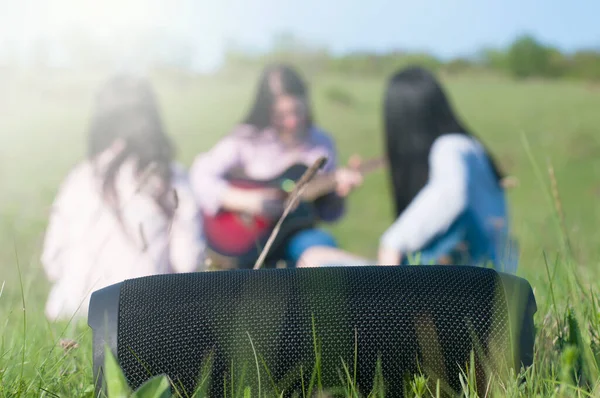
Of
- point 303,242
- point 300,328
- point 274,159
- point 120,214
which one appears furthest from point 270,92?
point 300,328

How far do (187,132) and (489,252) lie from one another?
2412 millimetres

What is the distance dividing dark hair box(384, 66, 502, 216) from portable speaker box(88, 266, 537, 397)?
277 centimetres

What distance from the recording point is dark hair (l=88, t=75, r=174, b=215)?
3.74 m

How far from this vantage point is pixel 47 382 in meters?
1.13

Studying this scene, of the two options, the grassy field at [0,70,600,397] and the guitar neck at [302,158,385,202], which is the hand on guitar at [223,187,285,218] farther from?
the grassy field at [0,70,600,397]

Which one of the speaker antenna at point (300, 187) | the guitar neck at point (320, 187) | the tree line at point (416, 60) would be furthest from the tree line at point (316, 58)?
the speaker antenna at point (300, 187)

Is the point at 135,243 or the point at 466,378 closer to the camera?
the point at 466,378

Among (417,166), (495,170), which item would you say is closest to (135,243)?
(417,166)

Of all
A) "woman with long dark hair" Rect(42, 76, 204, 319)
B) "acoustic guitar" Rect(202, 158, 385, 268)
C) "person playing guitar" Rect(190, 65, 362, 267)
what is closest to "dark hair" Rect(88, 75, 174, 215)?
"woman with long dark hair" Rect(42, 76, 204, 319)

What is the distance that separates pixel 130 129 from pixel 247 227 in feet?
2.90

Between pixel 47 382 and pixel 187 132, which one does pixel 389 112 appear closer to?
pixel 187 132

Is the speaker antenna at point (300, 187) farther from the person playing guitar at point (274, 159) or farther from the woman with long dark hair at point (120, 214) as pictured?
the person playing guitar at point (274, 159)

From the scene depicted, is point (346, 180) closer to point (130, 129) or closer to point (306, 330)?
point (130, 129)

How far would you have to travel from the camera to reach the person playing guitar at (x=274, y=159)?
4.08 meters
